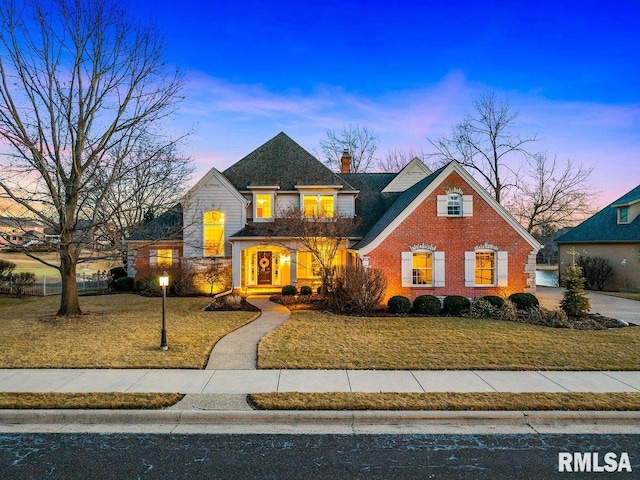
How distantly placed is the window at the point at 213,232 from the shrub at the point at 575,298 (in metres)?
16.5

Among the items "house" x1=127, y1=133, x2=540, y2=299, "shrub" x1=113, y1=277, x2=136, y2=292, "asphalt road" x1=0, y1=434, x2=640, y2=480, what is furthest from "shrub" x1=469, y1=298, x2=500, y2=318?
"shrub" x1=113, y1=277, x2=136, y2=292

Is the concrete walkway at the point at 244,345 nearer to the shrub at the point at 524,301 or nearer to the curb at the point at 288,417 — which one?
the curb at the point at 288,417

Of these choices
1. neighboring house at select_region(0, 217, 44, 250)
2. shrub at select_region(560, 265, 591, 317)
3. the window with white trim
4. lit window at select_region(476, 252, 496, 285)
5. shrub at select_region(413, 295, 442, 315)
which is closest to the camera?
neighboring house at select_region(0, 217, 44, 250)

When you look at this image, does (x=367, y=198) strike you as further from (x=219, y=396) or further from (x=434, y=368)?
(x=219, y=396)

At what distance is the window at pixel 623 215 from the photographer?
2378cm

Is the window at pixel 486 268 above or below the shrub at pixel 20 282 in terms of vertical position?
above

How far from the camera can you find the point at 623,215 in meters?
24.0

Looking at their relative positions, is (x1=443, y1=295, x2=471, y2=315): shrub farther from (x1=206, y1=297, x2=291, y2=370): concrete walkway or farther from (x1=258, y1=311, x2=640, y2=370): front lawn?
(x1=206, y1=297, x2=291, y2=370): concrete walkway

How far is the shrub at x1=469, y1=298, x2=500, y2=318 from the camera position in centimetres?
1332

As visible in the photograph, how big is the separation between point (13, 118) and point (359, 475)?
15409 mm

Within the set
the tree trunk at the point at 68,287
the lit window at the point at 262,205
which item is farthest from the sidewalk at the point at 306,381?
the lit window at the point at 262,205

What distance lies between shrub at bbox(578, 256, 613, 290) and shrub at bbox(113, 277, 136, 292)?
30399mm

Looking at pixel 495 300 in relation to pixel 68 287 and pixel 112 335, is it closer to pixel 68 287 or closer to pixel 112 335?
pixel 112 335

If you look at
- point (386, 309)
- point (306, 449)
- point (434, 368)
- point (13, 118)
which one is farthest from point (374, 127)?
point (306, 449)
